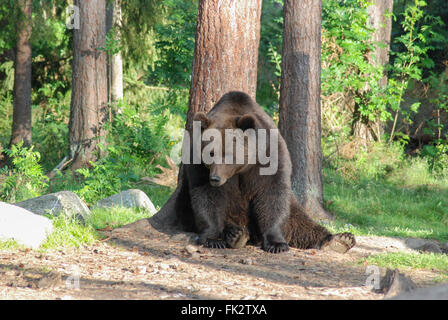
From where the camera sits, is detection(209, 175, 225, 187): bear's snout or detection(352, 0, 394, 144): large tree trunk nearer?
detection(209, 175, 225, 187): bear's snout

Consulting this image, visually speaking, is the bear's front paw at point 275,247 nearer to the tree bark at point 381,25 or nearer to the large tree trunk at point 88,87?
the large tree trunk at point 88,87

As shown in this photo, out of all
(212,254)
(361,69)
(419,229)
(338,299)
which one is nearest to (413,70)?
(361,69)

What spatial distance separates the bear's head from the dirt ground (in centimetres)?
83

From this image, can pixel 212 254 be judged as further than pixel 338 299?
Yes

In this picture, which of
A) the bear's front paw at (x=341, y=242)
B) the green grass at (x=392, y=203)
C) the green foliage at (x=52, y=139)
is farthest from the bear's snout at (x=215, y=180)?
the green foliage at (x=52, y=139)

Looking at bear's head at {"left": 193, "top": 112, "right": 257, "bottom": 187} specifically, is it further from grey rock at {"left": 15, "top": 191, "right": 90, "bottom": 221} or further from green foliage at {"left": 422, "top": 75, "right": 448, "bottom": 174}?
green foliage at {"left": 422, "top": 75, "right": 448, "bottom": 174}

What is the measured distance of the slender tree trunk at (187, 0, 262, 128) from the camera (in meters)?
6.20

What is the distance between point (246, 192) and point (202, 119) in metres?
0.93

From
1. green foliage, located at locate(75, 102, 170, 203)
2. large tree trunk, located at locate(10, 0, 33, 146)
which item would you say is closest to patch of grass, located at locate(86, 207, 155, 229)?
green foliage, located at locate(75, 102, 170, 203)

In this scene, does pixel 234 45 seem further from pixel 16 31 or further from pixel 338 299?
pixel 16 31

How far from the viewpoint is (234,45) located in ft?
20.4

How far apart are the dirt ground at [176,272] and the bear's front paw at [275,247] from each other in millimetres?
67

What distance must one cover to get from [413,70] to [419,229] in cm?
524

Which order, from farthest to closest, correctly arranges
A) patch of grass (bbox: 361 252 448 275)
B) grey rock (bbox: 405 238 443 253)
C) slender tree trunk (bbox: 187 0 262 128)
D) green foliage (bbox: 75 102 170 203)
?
1. green foliage (bbox: 75 102 170 203)
2. slender tree trunk (bbox: 187 0 262 128)
3. grey rock (bbox: 405 238 443 253)
4. patch of grass (bbox: 361 252 448 275)
